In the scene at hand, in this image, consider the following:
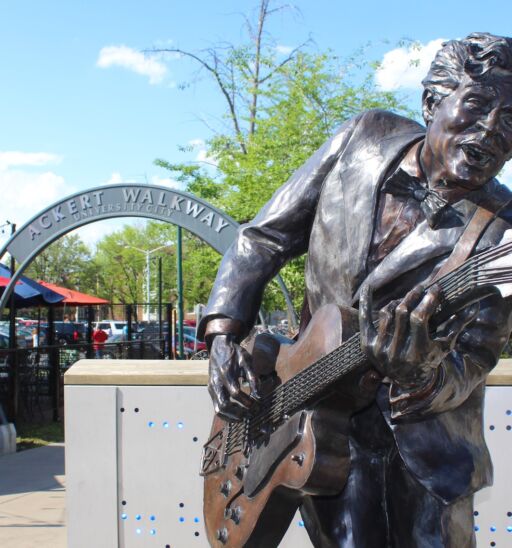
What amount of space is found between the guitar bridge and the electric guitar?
0.08m

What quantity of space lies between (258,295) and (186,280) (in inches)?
1314

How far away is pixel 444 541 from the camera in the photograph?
1928 millimetres

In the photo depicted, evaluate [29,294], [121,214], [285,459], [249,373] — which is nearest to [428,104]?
[249,373]

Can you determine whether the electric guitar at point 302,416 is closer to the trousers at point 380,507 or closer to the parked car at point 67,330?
the trousers at point 380,507

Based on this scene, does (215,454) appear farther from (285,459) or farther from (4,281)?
(4,281)

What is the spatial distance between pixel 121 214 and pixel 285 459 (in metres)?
8.21

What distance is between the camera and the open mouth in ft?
6.29

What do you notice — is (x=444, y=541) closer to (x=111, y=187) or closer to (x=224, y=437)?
(x=224, y=437)

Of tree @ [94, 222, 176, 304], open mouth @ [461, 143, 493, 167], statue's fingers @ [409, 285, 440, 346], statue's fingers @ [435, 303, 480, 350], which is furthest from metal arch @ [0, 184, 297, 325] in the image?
tree @ [94, 222, 176, 304]

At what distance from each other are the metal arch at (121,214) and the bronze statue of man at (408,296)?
7.53m

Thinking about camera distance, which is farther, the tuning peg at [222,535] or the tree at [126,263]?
the tree at [126,263]

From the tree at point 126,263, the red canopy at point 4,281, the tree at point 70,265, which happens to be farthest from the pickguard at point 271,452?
the tree at point 70,265

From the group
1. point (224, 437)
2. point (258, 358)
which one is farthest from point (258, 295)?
point (224, 437)

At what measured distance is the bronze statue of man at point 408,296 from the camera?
5.99ft
